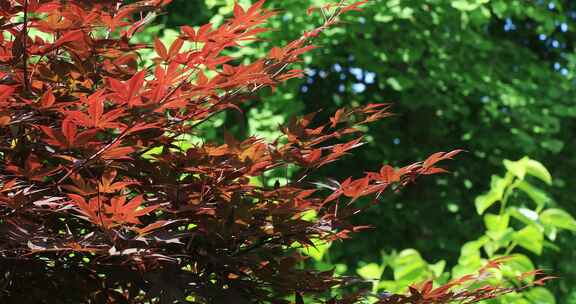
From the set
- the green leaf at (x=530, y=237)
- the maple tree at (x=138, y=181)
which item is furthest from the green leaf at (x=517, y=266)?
the maple tree at (x=138, y=181)

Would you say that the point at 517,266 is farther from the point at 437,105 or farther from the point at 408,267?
the point at 437,105

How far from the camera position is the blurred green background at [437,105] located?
23.5 ft

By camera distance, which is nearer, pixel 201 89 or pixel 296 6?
pixel 201 89

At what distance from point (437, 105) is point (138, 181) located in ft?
19.9

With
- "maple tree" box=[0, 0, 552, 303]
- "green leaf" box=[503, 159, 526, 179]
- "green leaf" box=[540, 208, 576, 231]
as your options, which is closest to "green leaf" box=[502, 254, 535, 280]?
"green leaf" box=[540, 208, 576, 231]

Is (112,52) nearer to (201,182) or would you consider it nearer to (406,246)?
(201,182)

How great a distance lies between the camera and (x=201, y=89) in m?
2.15

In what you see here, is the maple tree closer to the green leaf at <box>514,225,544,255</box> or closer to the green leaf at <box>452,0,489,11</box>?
the green leaf at <box>514,225,544,255</box>

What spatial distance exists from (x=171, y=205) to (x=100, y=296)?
37 cm

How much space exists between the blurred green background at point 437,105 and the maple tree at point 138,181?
437 cm

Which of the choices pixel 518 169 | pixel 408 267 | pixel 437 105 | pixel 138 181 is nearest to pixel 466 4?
pixel 437 105

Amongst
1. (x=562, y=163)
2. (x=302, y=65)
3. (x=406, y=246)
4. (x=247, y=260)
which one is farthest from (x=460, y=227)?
(x=247, y=260)

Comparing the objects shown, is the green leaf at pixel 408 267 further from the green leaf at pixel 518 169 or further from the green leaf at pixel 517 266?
the green leaf at pixel 518 169

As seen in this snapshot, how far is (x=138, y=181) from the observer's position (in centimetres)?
223
